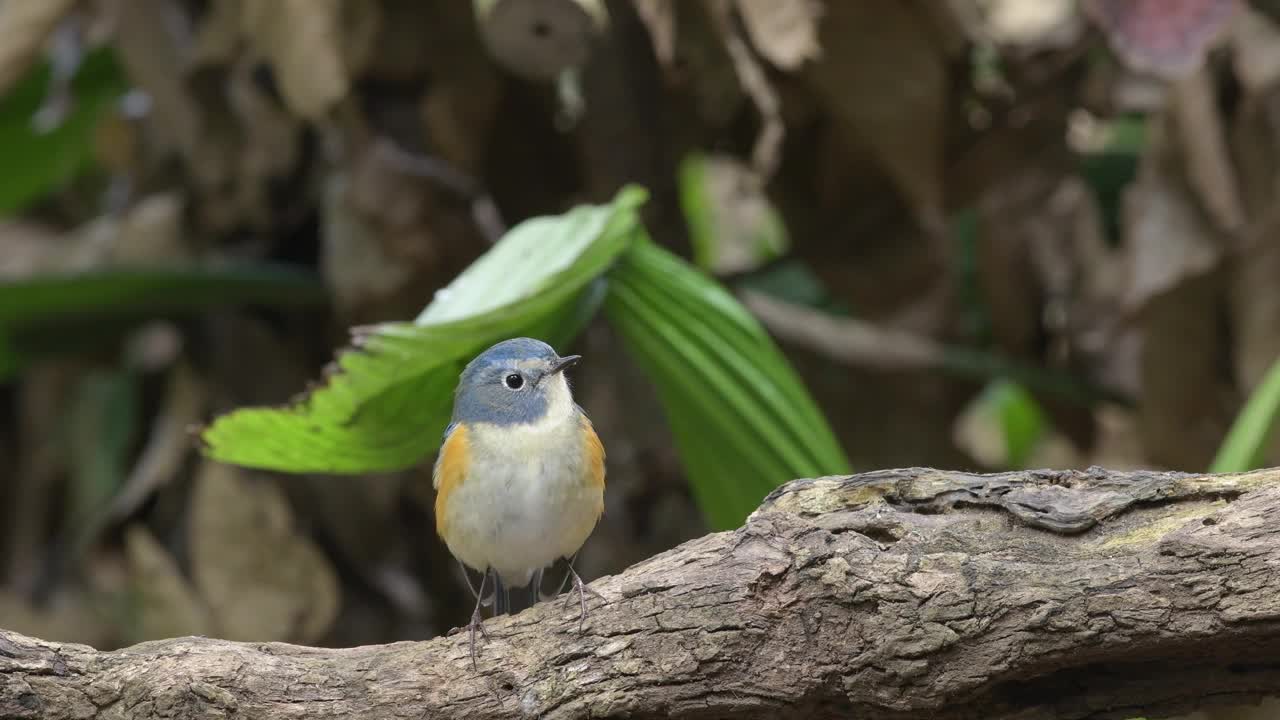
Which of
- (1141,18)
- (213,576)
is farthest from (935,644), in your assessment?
(213,576)

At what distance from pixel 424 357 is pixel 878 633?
3.20 ft

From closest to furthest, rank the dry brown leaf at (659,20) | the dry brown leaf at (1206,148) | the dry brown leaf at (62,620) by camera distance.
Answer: the dry brown leaf at (659,20)
the dry brown leaf at (1206,148)
the dry brown leaf at (62,620)

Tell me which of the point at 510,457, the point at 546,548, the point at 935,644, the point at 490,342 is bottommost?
the point at 935,644

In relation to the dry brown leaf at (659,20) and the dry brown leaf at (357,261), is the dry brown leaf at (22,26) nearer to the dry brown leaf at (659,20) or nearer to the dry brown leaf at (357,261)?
the dry brown leaf at (357,261)

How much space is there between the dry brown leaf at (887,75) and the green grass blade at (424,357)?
41.5 inches

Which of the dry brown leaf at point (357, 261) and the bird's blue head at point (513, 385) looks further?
the dry brown leaf at point (357, 261)

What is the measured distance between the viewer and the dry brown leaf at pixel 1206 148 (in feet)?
11.6

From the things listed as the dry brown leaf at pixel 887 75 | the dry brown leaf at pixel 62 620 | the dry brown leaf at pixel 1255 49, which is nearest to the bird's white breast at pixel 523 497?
the dry brown leaf at pixel 887 75

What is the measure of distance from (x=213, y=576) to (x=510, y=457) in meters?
2.00

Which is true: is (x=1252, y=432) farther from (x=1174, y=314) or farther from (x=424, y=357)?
(x=424, y=357)

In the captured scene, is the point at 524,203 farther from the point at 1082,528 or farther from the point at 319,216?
the point at 1082,528

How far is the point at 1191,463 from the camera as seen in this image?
3883 millimetres

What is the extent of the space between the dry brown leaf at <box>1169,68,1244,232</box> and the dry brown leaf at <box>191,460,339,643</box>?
8.81ft

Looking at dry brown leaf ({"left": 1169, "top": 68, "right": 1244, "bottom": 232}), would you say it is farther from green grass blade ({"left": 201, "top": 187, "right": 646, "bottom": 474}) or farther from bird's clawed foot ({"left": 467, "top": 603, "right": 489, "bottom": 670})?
bird's clawed foot ({"left": 467, "top": 603, "right": 489, "bottom": 670})
